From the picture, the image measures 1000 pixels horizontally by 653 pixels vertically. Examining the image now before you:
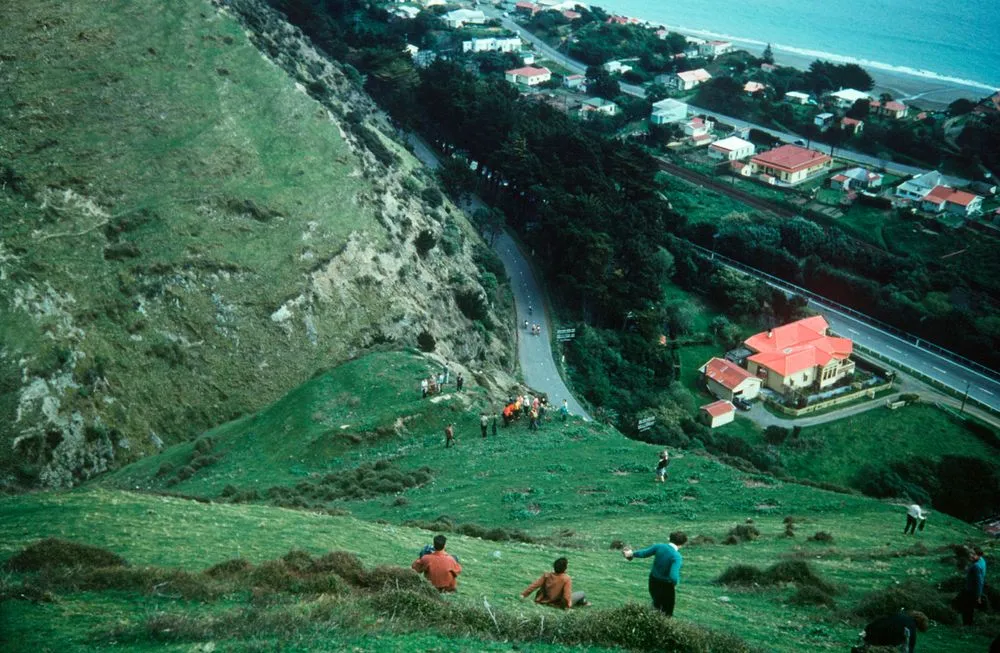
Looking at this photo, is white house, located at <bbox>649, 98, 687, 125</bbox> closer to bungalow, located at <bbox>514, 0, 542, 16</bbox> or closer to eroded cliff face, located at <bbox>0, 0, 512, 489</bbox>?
eroded cliff face, located at <bbox>0, 0, 512, 489</bbox>

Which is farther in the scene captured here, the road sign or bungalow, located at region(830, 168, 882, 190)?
bungalow, located at region(830, 168, 882, 190)

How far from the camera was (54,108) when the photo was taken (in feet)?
156

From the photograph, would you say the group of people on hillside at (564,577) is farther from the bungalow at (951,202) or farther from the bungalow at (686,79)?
the bungalow at (686,79)

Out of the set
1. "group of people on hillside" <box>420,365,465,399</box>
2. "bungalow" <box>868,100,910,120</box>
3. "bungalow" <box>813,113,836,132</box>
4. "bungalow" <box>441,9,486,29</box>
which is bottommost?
"group of people on hillside" <box>420,365,465,399</box>

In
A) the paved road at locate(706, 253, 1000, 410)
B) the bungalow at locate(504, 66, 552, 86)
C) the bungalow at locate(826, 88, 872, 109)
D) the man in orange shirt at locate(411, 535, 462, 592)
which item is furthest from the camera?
the bungalow at locate(504, 66, 552, 86)

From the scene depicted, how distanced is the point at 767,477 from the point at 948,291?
58.5 meters

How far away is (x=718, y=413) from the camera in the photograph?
57.3 m

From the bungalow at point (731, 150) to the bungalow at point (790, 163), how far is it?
2.84 m

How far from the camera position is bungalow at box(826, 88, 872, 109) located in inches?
4835

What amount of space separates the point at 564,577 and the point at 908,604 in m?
6.72

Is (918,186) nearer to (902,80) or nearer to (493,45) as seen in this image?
(902,80)

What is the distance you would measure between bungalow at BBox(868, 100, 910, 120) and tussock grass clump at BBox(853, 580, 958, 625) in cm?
11857

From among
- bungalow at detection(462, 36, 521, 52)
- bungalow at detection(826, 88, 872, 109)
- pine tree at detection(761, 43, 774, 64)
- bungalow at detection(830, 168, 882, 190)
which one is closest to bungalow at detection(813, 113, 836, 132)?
bungalow at detection(826, 88, 872, 109)

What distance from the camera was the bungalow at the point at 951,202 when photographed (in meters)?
91.1
